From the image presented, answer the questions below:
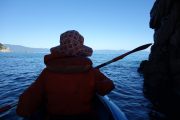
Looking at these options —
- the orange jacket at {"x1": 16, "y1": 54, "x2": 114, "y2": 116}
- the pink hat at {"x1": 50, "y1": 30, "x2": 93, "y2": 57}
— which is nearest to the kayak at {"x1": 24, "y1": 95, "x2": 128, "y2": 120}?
the orange jacket at {"x1": 16, "y1": 54, "x2": 114, "y2": 116}

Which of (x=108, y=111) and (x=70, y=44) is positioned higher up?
(x=70, y=44)

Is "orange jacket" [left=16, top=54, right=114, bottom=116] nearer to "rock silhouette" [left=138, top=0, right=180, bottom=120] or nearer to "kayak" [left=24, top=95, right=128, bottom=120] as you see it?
"kayak" [left=24, top=95, right=128, bottom=120]

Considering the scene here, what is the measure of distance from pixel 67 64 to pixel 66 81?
0.30 metres

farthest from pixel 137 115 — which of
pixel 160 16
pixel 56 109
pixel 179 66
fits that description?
pixel 160 16

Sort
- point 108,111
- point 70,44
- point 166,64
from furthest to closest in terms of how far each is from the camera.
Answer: point 166,64 < point 108,111 < point 70,44

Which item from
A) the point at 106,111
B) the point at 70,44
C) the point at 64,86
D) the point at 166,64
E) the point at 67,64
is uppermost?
the point at 70,44

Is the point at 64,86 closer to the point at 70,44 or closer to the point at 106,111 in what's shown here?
the point at 70,44

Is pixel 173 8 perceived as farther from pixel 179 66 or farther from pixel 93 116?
pixel 93 116

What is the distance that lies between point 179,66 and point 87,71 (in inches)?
420

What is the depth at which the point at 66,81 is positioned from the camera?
3617 mm

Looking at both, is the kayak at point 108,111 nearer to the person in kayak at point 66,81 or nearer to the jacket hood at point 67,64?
the person in kayak at point 66,81

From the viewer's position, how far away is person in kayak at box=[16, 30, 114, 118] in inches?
143

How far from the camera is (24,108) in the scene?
3.76 metres

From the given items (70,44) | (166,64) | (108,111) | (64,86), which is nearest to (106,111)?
(108,111)
